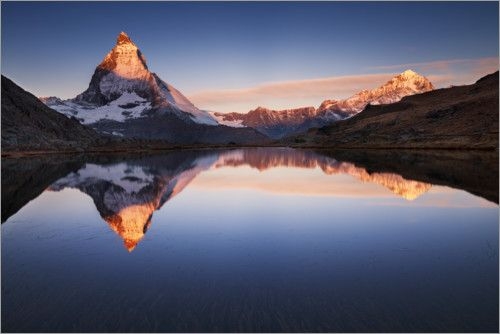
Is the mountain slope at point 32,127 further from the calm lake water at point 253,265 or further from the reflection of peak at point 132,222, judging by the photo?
the calm lake water at point 253,265

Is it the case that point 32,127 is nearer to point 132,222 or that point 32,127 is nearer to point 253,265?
point 132,222

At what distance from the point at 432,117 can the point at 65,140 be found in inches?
5711

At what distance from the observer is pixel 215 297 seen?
1329 centimetres

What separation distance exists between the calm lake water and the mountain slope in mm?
107212

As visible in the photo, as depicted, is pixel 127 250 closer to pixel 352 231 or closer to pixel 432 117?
pixel 352 231

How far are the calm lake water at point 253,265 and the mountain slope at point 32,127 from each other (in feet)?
352

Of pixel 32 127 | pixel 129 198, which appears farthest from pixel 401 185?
pixel 32 127

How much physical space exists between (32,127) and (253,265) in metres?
148

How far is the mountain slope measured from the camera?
431ft

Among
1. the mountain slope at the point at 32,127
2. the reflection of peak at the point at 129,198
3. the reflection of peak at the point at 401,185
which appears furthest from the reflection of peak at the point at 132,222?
the mountain slope at the point at 32,127

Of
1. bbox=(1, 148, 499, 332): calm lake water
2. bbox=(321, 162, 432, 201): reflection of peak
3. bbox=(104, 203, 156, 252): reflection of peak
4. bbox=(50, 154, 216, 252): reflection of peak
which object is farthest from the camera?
bbox=(321, 162, 432, 201): reflection of peak

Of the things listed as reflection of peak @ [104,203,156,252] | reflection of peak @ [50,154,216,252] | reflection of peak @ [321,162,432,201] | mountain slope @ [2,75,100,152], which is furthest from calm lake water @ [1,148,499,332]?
mountain slope @ [2,75,100,152]

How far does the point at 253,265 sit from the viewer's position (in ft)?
54.9

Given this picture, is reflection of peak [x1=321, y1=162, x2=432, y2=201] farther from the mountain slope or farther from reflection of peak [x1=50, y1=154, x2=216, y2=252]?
the mountain slope
